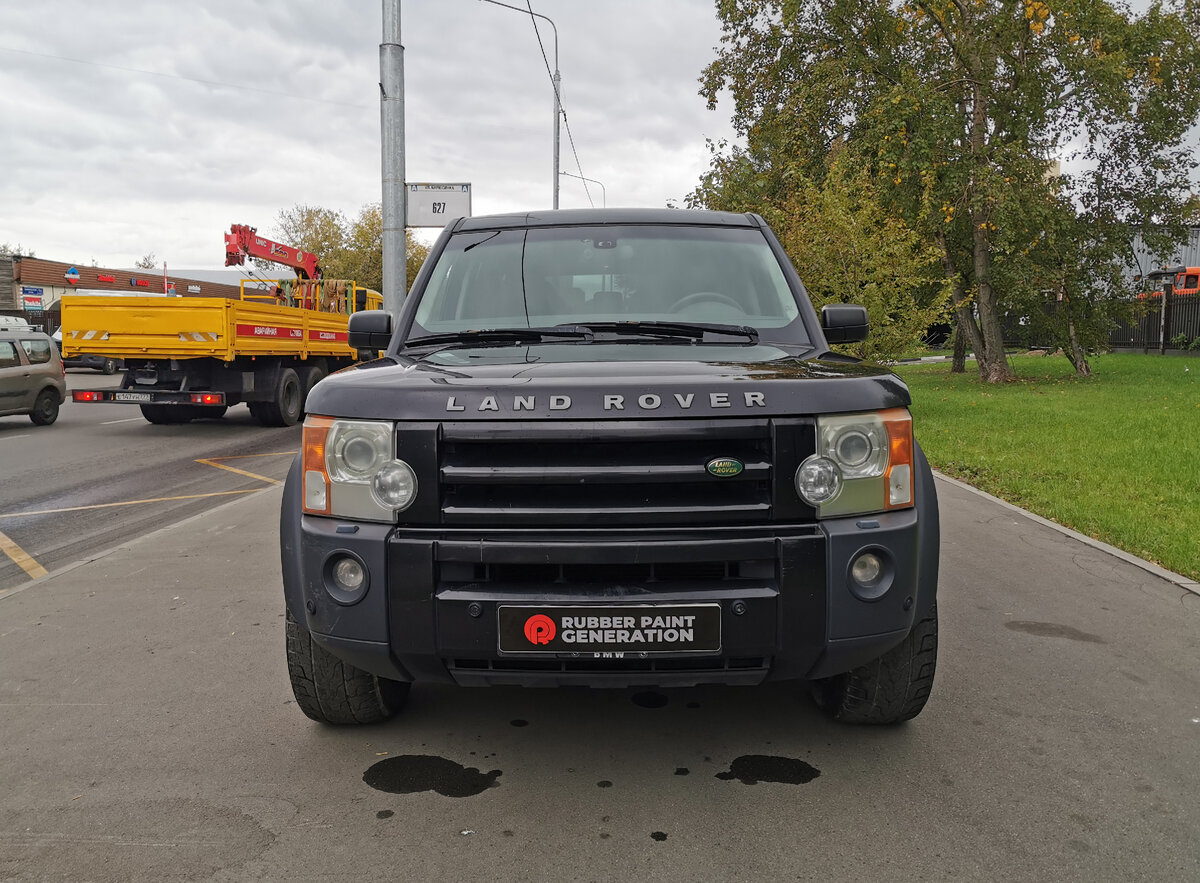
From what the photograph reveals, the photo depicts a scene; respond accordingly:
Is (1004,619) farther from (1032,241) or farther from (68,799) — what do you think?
(1032,241)

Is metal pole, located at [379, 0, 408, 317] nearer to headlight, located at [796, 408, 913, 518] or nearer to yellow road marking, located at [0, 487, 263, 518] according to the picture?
yellow road marking, located at [0, 487, 263, 518]

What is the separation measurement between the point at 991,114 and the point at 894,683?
20.5 metres

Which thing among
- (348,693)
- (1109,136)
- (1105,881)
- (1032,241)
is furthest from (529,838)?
(1109,136)

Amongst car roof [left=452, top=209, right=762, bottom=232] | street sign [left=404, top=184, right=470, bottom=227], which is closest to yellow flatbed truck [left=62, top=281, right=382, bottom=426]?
street sign [left=404, top=184, right=470, bottom=227]

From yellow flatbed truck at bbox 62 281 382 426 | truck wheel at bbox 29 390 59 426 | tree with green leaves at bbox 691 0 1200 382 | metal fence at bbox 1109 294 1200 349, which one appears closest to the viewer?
yellow flatbed truck at bbox 62 281 382 426

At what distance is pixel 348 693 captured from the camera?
3.25 metres

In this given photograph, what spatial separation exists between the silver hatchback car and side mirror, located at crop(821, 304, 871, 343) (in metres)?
15.1

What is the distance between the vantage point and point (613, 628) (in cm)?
266

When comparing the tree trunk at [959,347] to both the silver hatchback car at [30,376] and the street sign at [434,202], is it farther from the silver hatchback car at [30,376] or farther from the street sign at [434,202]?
the silver hatchback car at [30,376]

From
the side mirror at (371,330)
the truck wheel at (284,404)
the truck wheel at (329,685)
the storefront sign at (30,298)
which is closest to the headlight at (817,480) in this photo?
the truck wheel at (329,685)

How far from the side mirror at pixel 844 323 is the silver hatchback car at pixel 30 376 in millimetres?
15056

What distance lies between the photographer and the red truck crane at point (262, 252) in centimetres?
1992

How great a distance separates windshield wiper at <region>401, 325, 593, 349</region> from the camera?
3531mm

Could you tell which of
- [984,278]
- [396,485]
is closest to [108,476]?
[396,485]
